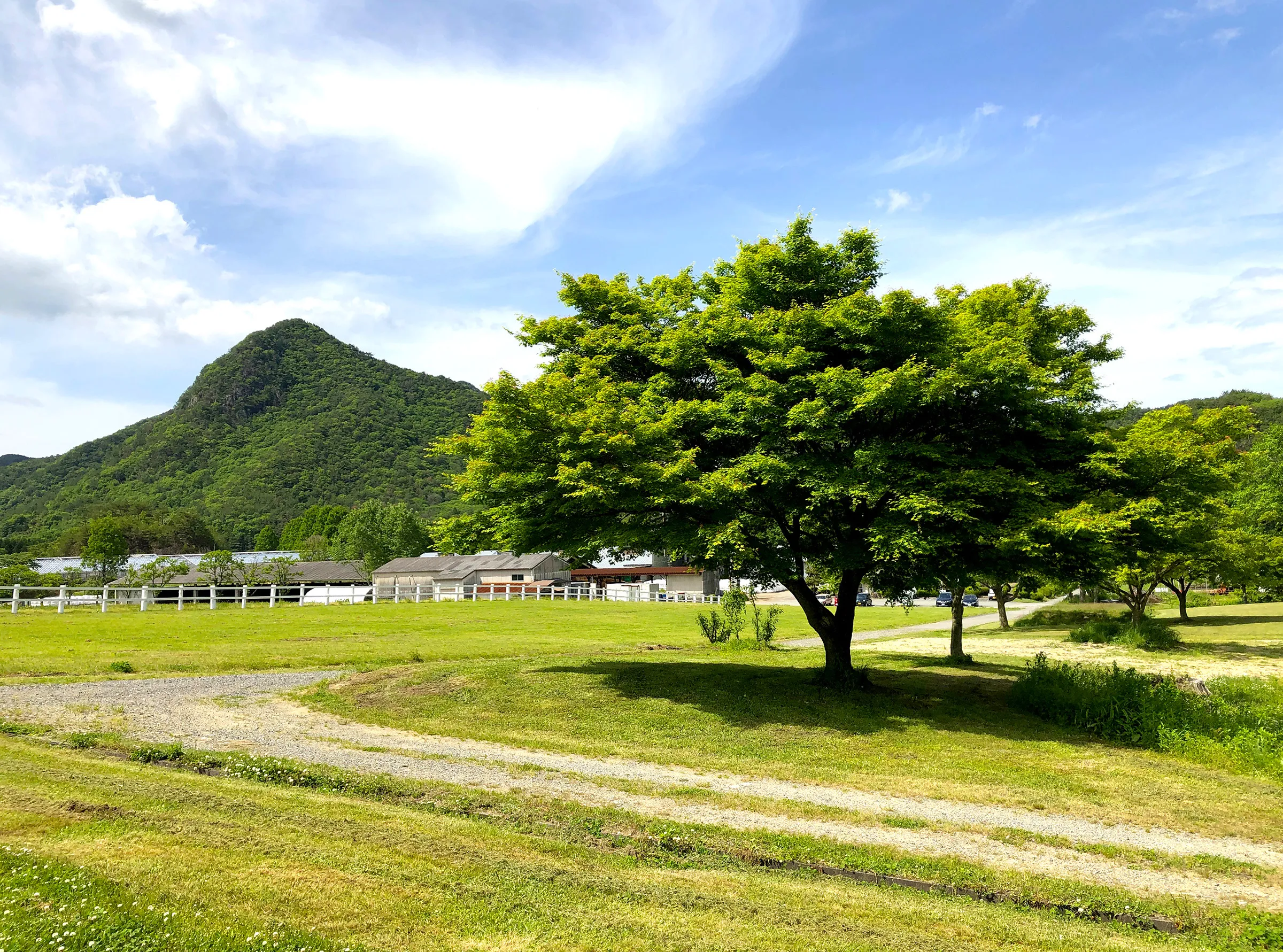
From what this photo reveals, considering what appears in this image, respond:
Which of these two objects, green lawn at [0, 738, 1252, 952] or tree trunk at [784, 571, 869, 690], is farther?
tree trunk at [784, 571, 869, 690]

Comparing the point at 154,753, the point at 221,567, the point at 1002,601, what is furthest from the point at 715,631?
the point at 221,567

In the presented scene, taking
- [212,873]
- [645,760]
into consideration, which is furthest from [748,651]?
[212,873]

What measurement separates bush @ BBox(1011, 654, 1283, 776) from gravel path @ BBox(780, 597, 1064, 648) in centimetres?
718

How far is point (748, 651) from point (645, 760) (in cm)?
1463

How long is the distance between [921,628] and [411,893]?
38620mm

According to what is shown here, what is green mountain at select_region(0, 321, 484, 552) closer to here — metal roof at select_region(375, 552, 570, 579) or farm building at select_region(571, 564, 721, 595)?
metal roof at select_region(375, 552, 570, 579)

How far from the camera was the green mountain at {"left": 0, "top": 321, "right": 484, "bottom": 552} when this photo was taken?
14875 centimetres

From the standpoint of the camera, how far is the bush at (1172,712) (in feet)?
41.4

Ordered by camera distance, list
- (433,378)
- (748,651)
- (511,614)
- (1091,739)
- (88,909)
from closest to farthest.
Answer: (88,909)
(1091,739)
(748,651)
(511,614)
(433,378)

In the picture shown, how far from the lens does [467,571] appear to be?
77688 millimetres

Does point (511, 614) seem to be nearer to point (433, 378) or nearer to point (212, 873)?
point (212, 873)

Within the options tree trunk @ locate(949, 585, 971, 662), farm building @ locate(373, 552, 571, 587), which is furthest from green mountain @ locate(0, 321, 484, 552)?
tree trunk @ locate(949, 585, 971, 662)

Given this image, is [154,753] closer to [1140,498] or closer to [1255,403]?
[1140,498]

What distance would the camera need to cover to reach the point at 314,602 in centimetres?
4538
